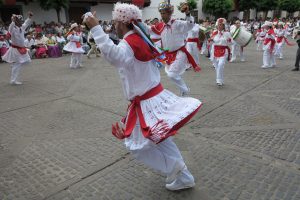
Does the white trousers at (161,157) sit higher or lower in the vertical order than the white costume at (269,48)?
lower

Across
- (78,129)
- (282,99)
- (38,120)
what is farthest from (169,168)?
(282,99)

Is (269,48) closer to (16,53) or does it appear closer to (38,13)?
(16,53)

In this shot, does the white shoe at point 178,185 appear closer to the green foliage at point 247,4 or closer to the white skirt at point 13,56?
the white skirt at point 13,56

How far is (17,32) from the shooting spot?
9117mm

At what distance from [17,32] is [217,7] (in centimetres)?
3663

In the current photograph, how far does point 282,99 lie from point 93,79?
238 inches

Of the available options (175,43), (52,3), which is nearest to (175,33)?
(175,43)

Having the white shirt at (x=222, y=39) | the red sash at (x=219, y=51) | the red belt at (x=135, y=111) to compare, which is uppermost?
the white shirt at (x=222, y=39)

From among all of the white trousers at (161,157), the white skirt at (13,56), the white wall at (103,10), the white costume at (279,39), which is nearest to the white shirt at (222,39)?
the white trousers at (161,157)

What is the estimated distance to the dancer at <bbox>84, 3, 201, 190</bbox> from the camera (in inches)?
107

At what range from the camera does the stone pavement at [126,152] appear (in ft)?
11.0

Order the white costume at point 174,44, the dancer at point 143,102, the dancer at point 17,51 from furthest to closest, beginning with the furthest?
the dancer at point 17,51, the white costume at point 174,44, the dancer at point 143,102

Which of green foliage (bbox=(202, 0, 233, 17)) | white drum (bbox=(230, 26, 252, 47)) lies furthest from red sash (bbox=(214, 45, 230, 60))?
green foliage (bbox=(202, 0, 233, 17))

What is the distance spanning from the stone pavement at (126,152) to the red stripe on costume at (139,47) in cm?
154
